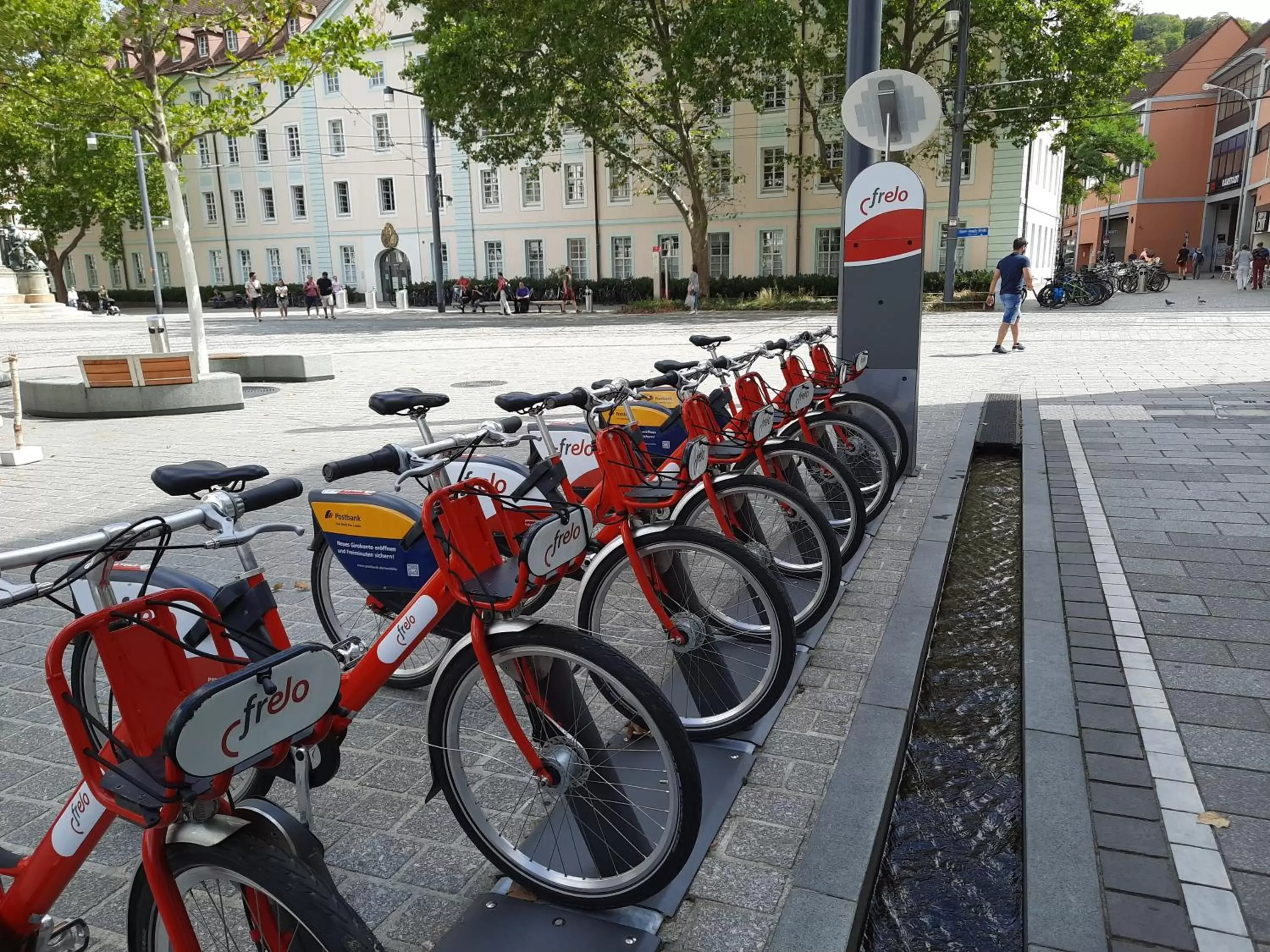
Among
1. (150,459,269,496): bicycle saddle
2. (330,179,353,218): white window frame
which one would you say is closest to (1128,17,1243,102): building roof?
(330,179,353,218): white window frame

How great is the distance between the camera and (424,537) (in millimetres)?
3182

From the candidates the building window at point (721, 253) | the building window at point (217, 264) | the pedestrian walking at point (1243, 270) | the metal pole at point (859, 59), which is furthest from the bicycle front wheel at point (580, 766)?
the building window at point (217, 264)

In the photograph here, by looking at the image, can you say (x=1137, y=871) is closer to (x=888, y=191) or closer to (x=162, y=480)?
(x=162, y=480)

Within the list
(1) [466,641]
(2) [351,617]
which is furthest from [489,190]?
(1) [466,641]

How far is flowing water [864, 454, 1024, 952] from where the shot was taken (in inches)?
99.4

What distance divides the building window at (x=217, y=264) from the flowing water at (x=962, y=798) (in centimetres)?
5212

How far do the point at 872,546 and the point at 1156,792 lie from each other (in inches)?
99.2

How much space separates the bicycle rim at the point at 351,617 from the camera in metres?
3.77

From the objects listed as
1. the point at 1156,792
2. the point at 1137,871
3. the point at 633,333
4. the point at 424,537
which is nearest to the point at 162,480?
the point at 424,537

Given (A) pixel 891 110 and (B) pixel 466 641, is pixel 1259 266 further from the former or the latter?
(B) pixel 466 641

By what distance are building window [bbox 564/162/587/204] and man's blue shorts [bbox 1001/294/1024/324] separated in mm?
28536

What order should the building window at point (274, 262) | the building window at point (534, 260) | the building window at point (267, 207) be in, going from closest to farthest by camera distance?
the building window at point (534, 260), the building window at point (267, 207), the building window at point (274, 262)

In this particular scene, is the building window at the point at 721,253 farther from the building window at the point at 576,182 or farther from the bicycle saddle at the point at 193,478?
the bicycle saddle at the point at 193,478

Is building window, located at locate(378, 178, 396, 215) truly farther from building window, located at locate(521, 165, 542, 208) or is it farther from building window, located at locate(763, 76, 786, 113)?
building window, located at locate(763, 76, 786, 113)
